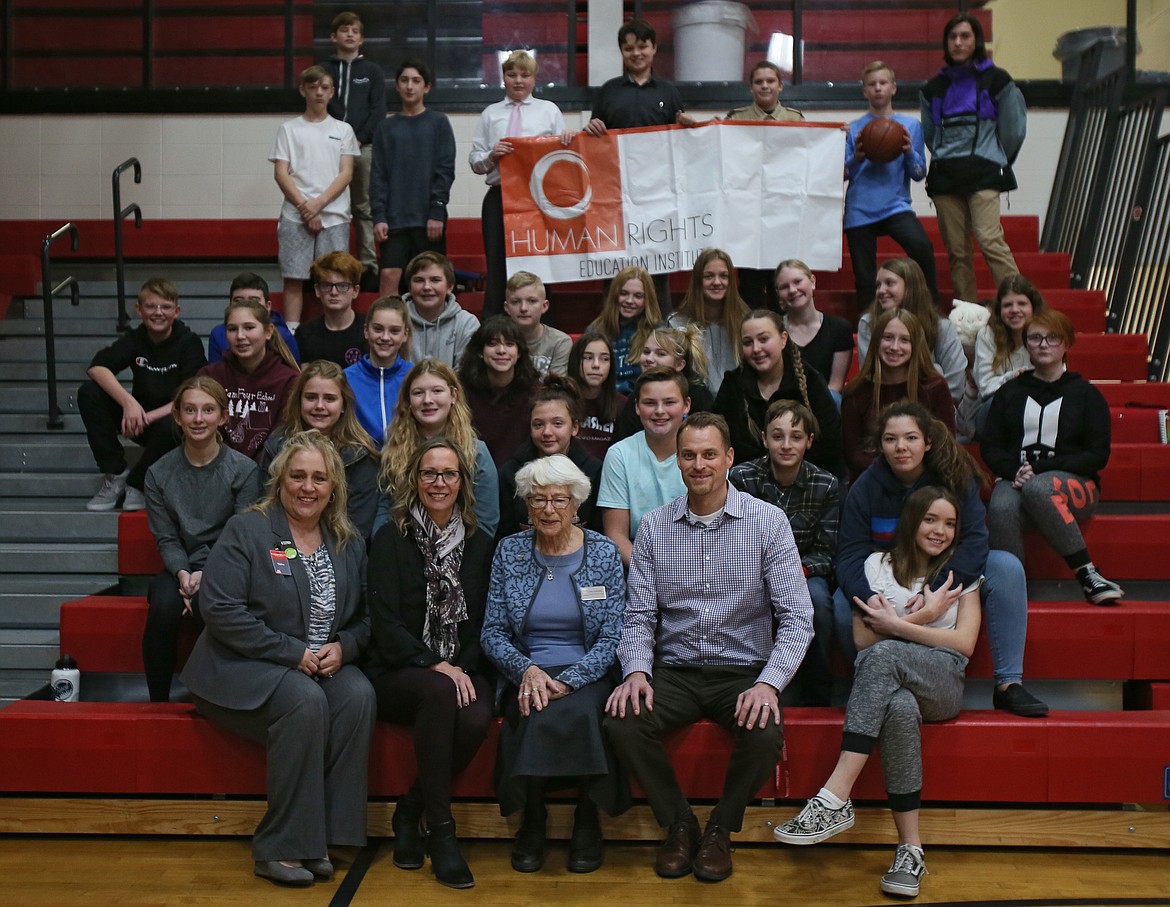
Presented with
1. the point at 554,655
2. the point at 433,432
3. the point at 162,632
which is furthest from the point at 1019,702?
the point at 162,632

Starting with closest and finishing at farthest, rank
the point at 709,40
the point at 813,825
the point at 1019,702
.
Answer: the point at 813,825 < the point at 1019,702 < the point at 709,40

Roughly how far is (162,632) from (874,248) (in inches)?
142

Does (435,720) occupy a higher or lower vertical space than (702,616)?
lower

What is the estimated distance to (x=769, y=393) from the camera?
430 centimetres

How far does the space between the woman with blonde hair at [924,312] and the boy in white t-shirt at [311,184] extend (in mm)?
2708

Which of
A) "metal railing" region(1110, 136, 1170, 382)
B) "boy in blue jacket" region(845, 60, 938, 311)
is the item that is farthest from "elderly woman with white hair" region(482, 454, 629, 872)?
"metal railing" region(1110, 136, 1170, 382)

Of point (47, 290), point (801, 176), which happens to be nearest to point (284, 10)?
point (47, 290)

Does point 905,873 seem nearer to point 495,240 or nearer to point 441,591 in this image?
point 441,591

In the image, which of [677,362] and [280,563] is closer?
[280,563]

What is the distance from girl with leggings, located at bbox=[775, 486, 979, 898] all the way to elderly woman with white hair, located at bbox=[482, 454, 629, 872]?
1.82 feet

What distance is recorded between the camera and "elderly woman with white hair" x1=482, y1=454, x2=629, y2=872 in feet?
11.1

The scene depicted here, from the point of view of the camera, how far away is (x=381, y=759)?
3.60m

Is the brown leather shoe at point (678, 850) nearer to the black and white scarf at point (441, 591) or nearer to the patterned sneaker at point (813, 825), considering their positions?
the patterned sneaker at point (813, 825)

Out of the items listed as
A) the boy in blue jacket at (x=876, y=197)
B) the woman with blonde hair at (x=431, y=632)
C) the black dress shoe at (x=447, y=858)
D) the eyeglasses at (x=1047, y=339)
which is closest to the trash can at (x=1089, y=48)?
the boy in blue jacket at (x=876, y=197)
